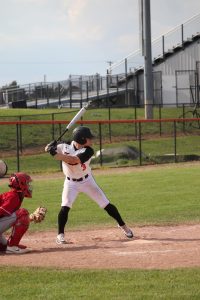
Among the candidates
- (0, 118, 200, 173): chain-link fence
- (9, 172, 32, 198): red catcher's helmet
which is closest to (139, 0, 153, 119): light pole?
(0, 118, 200, 173): chain-link fence

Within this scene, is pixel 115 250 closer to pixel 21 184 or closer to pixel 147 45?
pixel 21 184

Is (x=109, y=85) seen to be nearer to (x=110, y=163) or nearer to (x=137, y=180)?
(x=110, y=163)

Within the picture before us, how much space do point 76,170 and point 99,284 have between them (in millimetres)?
3116

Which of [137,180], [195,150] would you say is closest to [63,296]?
[137,180]

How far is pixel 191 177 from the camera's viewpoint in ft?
64.6

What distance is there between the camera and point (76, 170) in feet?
30.5

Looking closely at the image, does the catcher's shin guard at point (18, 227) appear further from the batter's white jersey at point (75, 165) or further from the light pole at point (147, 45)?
the light pole at point (147, 45)

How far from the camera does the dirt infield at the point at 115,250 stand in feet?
24.8

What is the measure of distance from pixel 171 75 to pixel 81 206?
126 feet

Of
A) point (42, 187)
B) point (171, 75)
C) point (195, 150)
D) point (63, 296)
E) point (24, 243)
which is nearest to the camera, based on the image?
point (63, 296)

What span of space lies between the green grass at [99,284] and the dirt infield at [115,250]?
0.46 metres

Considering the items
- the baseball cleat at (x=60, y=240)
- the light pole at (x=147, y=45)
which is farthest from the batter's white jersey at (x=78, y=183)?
the light pole at (x=147, y=45)

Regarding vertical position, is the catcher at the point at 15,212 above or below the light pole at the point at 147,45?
below

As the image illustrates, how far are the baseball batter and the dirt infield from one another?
1.34ft
